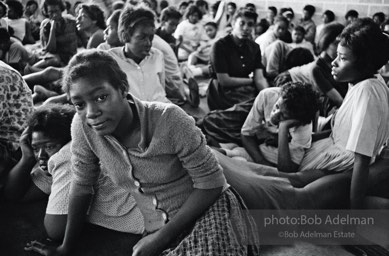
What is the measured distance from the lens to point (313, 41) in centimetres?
736

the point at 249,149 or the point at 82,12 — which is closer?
the point at 249,149

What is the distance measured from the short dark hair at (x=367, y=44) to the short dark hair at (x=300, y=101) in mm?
366

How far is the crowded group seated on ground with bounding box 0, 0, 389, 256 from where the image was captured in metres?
1.40

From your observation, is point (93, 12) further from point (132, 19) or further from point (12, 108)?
point (12, 108)

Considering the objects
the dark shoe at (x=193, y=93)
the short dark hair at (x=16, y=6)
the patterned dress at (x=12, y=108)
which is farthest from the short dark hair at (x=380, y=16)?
the patterned dress at (x=12, y=108)

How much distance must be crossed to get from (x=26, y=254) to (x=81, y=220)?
1.35 ft

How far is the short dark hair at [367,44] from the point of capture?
197 centimetres

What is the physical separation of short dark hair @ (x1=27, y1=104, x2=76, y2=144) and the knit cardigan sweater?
0.40 m

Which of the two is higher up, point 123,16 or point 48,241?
point 123,16

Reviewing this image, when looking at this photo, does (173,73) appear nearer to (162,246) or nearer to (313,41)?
(162,246)

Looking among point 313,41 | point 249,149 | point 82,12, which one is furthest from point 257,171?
point 313,41

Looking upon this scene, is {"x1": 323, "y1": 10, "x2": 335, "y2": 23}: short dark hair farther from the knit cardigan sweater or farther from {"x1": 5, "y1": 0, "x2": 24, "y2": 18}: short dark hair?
the knit cardigan sweater

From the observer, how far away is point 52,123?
1911 millimetres

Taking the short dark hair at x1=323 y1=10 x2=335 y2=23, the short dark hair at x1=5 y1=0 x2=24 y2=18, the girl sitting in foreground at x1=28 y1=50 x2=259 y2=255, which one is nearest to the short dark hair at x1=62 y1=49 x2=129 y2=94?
the girl sitting in foreground at x1=28 y1=50 x2=259 y2=255
